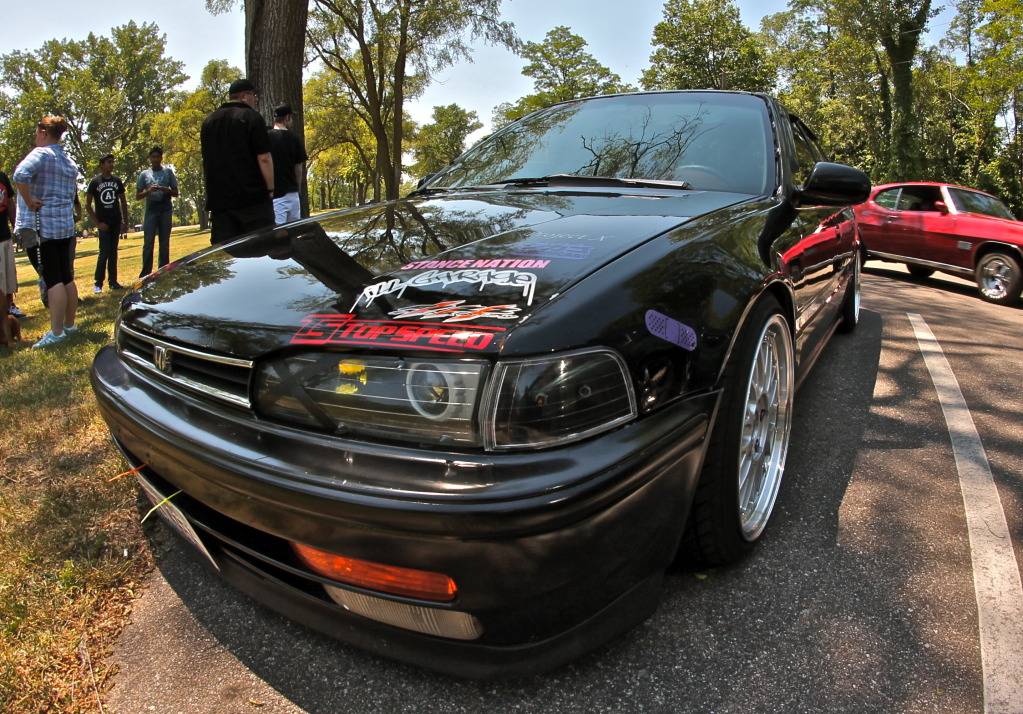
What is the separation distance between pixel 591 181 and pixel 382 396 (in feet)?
4.80

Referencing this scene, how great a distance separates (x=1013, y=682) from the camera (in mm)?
1467

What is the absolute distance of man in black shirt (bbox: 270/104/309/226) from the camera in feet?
17.7

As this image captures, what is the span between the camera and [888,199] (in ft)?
30.0

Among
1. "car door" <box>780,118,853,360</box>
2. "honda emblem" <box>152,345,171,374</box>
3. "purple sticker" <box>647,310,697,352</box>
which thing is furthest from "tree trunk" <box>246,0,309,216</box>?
→ "purple sticker" <box>647,310,697,352</box>

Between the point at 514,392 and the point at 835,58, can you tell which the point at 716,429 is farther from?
the point at 835,58

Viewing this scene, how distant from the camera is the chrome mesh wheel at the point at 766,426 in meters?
1.98

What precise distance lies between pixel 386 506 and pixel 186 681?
824 millimetres

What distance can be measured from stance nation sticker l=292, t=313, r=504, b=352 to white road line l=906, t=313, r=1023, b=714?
1386 millimetres

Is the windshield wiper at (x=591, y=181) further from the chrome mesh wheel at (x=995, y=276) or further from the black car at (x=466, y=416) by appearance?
the chrome mesh wheel at (x=995, y=276)

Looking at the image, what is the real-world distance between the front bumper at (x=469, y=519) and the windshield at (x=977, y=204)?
350 inches

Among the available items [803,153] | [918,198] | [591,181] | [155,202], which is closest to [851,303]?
[803,153]

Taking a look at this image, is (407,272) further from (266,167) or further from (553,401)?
(266,167)

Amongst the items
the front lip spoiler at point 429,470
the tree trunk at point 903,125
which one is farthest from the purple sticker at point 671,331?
the tree trunk at point 903,125

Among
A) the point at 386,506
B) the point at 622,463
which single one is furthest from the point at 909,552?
the point at 386,506
